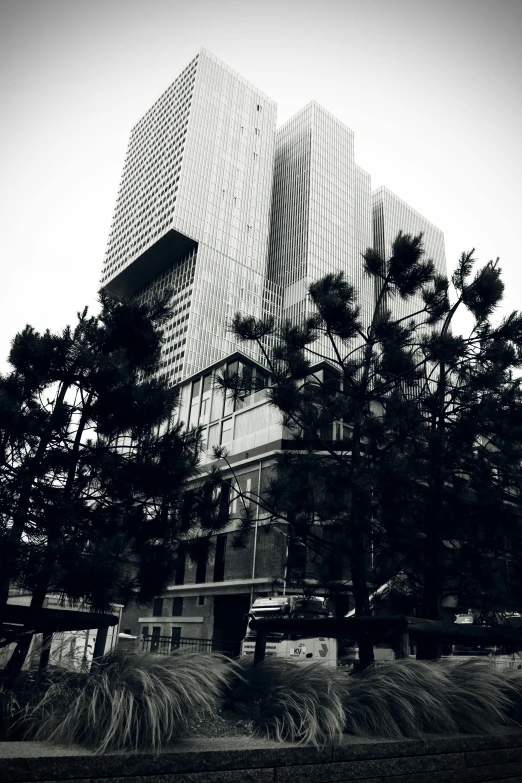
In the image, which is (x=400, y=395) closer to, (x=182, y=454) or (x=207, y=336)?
(x=182, y=454)

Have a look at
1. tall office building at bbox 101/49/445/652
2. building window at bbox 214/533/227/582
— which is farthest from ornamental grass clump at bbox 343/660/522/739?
tall office building at bbox 101/49/445/652

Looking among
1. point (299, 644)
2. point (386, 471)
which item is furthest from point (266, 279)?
point (386, 471)

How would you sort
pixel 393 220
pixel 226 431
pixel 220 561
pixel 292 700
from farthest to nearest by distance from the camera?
pixel 393 220 → pixel 226 431 → pixel 220 561 → pixel 292 700

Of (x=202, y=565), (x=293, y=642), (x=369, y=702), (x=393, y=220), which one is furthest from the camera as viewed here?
(x=393, y=220)

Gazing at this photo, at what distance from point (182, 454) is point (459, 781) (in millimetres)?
4133

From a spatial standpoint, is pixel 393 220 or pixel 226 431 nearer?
pixel 226 431

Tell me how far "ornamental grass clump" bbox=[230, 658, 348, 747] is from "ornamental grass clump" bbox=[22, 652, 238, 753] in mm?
594

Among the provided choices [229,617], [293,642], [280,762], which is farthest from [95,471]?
[229,617]

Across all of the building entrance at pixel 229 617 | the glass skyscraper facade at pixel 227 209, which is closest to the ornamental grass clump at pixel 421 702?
the building entrance at pixel 229 617

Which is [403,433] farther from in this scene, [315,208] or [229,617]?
[315,208]

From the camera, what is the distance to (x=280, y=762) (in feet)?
13.3

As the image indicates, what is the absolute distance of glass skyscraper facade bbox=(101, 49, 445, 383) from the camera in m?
104

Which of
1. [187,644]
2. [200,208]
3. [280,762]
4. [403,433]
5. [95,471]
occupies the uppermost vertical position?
[200,208]

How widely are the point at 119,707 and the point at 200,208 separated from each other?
365 feet
